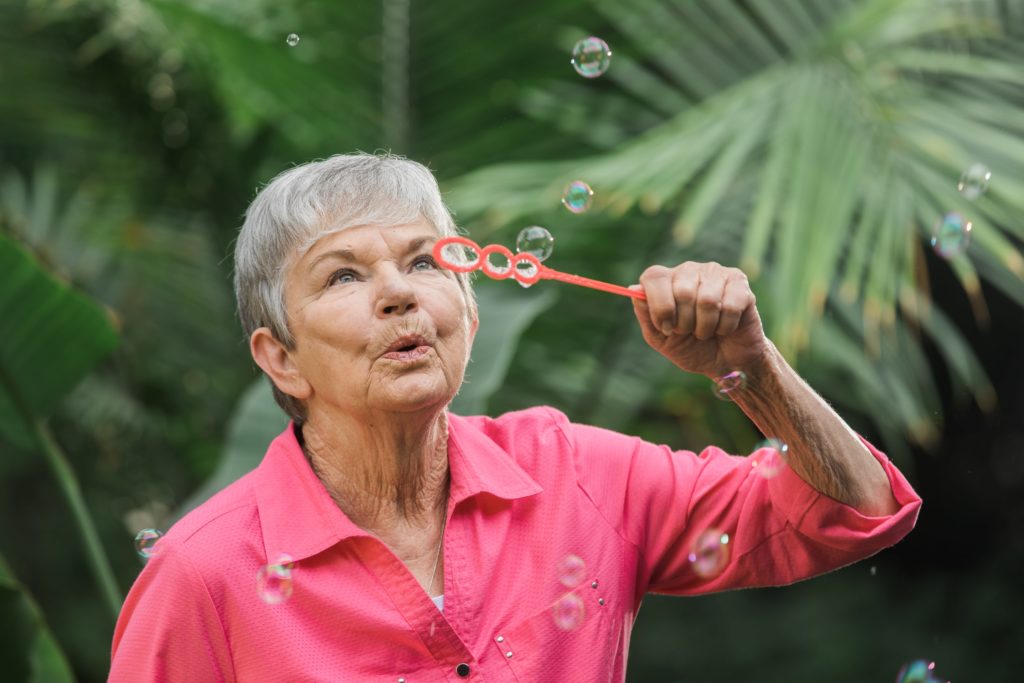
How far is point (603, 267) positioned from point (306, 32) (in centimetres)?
99

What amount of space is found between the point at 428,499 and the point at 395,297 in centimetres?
32

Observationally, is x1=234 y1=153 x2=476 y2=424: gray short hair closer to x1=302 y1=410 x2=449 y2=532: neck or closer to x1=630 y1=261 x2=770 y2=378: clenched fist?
x1=302 y1=410 x2=449 y2=532: neck

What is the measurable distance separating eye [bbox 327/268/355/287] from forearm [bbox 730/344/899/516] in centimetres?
52

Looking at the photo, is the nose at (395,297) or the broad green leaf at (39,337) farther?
the broad green leaf at (39,337)

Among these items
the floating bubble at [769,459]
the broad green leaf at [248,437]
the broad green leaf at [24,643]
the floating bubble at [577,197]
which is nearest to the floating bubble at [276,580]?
the floating bubble at [769,459]

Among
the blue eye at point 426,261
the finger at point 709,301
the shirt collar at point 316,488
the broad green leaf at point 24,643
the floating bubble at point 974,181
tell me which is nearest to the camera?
the finger at point 709,301

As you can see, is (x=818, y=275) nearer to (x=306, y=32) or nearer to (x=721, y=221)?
(x=721, y=221)

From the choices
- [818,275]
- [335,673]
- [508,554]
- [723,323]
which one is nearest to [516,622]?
[508,554]

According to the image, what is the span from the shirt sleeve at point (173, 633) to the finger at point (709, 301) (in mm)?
665

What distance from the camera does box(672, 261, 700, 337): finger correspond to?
4.90ft

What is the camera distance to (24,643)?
284 cm

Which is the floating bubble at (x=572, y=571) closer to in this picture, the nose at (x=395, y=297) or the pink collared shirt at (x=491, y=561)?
the pink collared shirt at (x=491, y=561)

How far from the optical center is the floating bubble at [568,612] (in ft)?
5.39

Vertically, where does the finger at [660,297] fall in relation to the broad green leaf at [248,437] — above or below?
above
